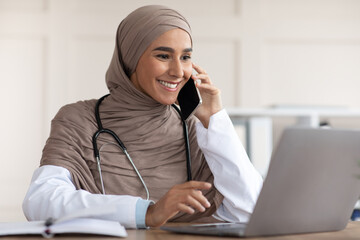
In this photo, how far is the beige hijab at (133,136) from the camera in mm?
1720

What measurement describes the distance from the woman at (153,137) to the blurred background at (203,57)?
6.57 feet

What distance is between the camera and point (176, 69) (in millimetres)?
1734

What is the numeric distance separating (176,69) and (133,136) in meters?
0.25

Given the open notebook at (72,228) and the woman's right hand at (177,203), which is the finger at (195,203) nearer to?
the woman's right hand at (177,203)

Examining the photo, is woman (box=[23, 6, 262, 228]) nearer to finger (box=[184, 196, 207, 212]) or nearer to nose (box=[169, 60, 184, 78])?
nose (box=[169, 60, 184, 78])

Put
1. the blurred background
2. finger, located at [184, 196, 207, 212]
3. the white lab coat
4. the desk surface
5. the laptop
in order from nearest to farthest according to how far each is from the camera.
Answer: the laptop
the desk surface
finger, located at [184, 196, 207, 212]
the white lab coat
the blurred background

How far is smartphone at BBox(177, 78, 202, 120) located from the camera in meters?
1.78

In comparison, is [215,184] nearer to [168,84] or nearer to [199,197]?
[168,84]

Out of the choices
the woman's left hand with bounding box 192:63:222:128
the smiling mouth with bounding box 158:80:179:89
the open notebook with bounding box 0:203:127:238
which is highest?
the smiling mouth with bounding box 158:80:179:89

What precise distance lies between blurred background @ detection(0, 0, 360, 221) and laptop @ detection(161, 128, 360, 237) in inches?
103

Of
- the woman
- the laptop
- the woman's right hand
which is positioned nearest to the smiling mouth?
the woman

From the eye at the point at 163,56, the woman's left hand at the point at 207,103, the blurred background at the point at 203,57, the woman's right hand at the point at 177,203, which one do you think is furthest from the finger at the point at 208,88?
the blurred background at the point at 203,57

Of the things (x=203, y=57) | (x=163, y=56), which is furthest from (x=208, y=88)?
(x=203, y=57)

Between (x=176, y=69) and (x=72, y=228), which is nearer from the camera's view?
(x=72, y=228)
